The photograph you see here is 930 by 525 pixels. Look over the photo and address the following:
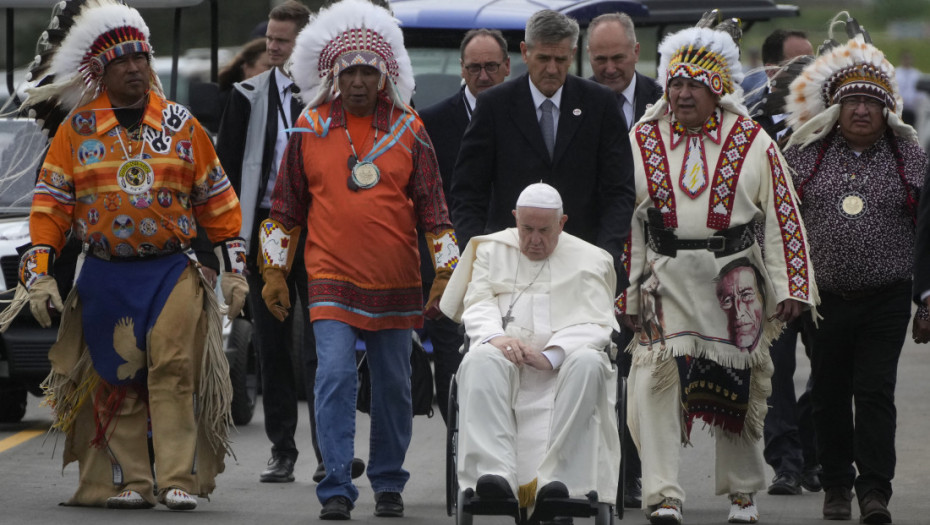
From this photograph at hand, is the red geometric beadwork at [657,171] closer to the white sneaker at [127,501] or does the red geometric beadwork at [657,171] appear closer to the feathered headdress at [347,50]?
the feathered headdress at [347,50]

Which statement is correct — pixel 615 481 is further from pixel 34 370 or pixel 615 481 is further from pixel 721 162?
pixel 34 370

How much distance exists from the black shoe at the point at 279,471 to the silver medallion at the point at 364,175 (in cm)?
200

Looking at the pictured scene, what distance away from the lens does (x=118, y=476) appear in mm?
8773

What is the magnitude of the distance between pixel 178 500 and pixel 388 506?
0.97m

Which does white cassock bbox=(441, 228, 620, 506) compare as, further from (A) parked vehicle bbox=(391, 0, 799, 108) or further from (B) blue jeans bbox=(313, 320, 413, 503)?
(A) parked vehicle bbox=(391, 0, 799, 108)

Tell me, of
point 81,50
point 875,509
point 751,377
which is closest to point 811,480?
point 875,509

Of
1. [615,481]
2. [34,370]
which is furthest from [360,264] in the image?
[34,370]

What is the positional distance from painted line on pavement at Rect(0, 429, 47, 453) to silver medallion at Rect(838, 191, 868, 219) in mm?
5088

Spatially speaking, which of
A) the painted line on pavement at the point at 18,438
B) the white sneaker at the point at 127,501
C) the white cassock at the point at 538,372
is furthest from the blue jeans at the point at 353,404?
the painted line on pavement at the point at 18,438

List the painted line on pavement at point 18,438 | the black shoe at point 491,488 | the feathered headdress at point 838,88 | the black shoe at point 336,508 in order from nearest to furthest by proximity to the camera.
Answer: the black shoe at point 491,488 → the black shoe at point 336,508 → the feathered headdress at point 838,88 → the painted line on pavement at point 18,438

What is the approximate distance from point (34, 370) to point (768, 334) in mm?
4691

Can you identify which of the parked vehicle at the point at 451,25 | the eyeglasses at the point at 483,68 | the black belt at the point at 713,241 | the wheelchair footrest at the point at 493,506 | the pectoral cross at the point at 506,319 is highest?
the parked vehicle at the point at 451,25

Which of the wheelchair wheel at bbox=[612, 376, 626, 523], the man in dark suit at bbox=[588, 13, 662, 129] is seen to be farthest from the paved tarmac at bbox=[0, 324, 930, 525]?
the man in dark suit at bbox=[588, 13, 662, 129]

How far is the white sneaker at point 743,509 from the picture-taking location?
8.74 m
